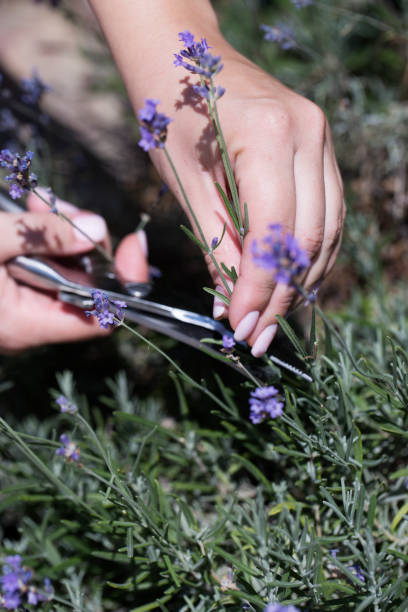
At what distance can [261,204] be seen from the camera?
3.14ft

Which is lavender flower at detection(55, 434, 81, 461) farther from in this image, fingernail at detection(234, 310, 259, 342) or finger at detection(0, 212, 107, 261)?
finger at detection(0, 212, 107, 261)

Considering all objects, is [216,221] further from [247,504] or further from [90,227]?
[247,504]

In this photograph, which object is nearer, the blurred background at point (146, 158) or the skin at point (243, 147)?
the skin at point (243, 147)

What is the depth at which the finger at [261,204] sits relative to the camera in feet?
3.13

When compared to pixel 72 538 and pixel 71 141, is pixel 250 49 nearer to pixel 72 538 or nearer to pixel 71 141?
pixel 71 141

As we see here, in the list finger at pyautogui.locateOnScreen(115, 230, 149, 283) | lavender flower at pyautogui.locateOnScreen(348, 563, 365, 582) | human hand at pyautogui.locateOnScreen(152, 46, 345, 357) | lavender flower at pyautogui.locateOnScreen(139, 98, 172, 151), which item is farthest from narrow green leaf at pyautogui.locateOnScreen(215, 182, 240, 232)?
lavender flower at pyautogui.locateOnScreen(348, 563, 365, 582)

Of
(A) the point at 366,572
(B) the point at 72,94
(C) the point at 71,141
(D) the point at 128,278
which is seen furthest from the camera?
(B) the point at 72,94

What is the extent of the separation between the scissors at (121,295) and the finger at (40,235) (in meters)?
0.05

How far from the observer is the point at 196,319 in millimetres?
1278

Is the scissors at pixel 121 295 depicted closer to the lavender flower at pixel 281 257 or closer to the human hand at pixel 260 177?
the human hand at pixel 260 177

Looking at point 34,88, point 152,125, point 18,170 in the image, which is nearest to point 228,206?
point 152,125

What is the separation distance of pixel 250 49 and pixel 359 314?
5.24ft

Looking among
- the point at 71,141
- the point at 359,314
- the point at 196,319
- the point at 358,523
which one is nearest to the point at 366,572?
the point at 358,523

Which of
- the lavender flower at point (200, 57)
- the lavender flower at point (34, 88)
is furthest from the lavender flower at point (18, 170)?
the lavender flower at point (34, 88)
